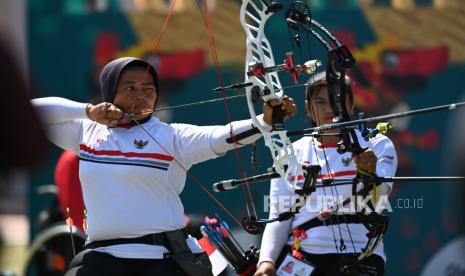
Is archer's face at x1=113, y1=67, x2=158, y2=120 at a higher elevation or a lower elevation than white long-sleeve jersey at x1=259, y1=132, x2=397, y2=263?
higher

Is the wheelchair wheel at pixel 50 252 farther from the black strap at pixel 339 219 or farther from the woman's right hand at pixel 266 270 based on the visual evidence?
the black strap at pixel 339 219

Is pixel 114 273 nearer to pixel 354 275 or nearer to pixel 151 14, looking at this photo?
pixel 354 275

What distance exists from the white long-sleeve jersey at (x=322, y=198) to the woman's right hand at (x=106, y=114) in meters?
0.74

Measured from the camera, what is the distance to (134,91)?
411 cm

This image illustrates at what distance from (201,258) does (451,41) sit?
11.9 ft

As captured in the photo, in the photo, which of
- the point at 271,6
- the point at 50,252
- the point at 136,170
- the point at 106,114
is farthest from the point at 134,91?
the point at 50,252

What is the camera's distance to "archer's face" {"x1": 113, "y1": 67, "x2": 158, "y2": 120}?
161 inches

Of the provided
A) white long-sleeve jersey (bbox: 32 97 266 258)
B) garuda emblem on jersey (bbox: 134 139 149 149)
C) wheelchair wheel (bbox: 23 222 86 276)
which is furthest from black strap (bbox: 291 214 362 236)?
wheelchair wheel (bbox: 23 222 86 276)

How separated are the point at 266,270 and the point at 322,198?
1.21 ft

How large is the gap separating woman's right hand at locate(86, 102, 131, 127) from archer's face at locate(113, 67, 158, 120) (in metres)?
0.11

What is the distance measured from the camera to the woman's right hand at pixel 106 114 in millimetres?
3943

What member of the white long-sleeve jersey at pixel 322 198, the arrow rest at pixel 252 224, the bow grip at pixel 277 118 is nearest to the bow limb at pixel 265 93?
the bow grip at pixel 277 118

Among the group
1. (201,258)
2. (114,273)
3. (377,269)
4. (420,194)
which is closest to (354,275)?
(377,269)

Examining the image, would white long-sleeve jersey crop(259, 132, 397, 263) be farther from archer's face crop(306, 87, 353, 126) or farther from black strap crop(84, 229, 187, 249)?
black strap crop(84, 229, 187, 249)
